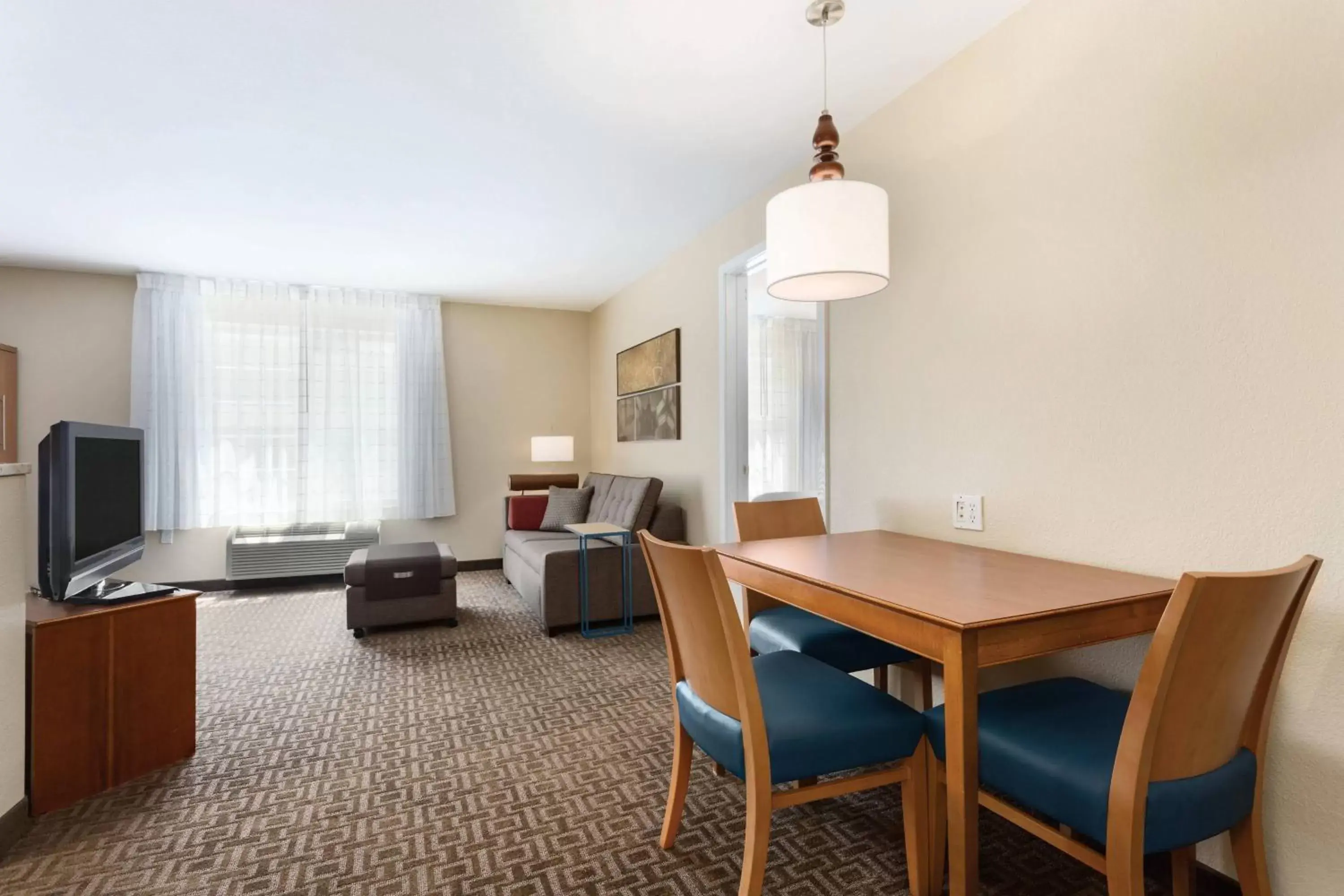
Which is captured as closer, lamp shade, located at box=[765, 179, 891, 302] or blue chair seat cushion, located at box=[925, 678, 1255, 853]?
blue chair seat cushion, located at box=[925, 678, 1255, 853]

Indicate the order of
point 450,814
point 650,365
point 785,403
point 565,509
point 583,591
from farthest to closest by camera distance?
1. point 785,403
2. point 565,509
3. point 650,365
4. point 583,591
5. point 450,814

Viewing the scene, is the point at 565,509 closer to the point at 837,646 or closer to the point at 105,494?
the point at 105,494

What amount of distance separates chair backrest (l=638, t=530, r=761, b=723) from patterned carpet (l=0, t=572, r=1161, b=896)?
0.55 meters

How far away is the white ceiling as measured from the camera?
82.9 inches

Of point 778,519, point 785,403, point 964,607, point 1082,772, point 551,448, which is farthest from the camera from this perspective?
point 785,403

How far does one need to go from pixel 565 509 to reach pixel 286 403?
2525 millimetres

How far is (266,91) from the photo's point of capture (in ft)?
8.18

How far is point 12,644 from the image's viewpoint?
1.86 meters

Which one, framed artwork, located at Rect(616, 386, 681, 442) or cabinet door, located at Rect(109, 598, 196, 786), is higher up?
framed artwork, located at Rect(616, 386, 681, 442)

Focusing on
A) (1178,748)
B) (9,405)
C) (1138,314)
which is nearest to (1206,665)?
(1178,748)

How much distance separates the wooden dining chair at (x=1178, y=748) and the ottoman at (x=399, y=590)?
340cm

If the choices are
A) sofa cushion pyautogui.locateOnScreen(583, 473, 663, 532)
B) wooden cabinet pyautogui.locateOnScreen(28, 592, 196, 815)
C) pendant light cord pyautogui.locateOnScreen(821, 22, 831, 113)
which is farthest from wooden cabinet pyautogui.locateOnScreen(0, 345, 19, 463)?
pendant light cord pyautogui.locateOnScreen(821, 22, 831, 113)

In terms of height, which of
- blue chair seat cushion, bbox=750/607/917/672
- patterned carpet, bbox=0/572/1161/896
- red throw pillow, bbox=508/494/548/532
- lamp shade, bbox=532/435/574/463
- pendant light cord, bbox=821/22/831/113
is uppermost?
pendant light cord, bbox=821/22/831/113

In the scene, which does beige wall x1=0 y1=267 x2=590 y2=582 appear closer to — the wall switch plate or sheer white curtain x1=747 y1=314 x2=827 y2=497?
sheer white curtain x1=747 y1=314 x2=827 y2=497
